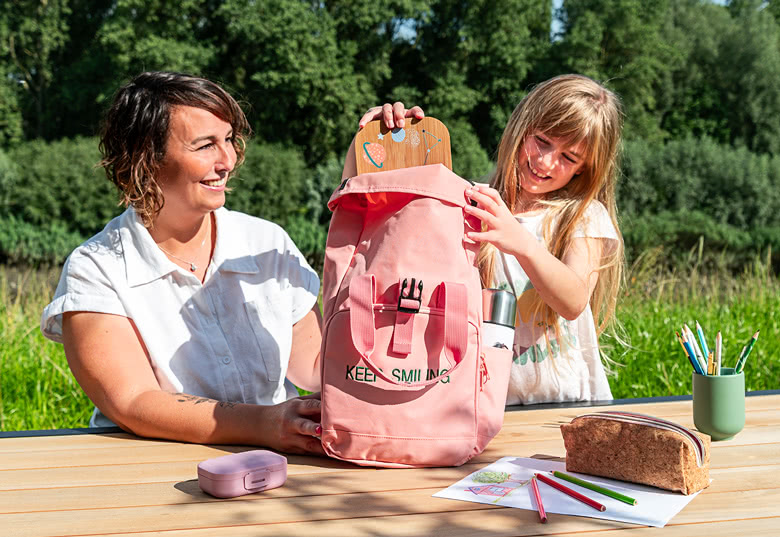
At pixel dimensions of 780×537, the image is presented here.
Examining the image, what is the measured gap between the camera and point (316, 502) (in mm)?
1284

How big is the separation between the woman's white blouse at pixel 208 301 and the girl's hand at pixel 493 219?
722mm

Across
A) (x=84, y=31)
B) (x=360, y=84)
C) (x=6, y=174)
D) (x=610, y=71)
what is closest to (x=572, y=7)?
(x=610, y=71)

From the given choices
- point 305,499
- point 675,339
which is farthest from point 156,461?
point 675,339

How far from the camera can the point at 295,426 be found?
1545mm

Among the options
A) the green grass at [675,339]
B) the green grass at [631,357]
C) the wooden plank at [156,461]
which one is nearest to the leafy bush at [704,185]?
the green grass at [675,339]

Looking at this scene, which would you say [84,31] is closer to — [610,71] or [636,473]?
[610,71]

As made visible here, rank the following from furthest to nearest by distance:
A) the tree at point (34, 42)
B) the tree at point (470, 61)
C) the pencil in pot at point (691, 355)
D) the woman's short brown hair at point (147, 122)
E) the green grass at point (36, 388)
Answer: the tree at point (470, 61) → the tree at point (34, 42) → the green grass at point (36, 388) → the woman's short brown hair at point (147, 122) → the pencil in pot at point (691, 355)

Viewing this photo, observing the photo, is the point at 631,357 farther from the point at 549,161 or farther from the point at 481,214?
the point at 481,214

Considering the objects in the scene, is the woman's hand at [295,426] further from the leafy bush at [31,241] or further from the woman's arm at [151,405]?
the leafy bush at [31,241]

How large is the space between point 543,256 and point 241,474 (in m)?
0.82

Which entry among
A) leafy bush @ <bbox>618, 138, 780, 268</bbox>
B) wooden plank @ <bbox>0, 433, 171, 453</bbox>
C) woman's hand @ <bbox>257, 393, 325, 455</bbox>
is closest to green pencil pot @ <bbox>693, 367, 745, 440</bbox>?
woman's hand @ <bbox>257, 393, 325, 455</bbox>

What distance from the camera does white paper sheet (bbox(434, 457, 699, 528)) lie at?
122cm

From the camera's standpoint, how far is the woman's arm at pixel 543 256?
1555 millimetres

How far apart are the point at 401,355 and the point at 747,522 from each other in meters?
0.63
